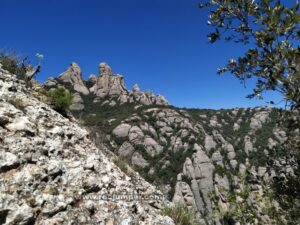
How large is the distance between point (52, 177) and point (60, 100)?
7.43 metres

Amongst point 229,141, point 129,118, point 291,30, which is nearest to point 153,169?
point 129,118

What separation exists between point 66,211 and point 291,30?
6958 millimetres

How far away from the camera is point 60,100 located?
14758 mm

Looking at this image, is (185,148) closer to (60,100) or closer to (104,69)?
(104,69)

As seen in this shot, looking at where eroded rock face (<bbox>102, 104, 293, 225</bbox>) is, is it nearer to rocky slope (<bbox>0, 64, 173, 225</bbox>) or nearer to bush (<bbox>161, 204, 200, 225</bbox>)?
bush (<bbox>161, 204, 200, 225</bbox>)

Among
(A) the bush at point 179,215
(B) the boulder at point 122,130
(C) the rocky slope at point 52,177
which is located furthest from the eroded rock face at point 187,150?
(C) the rocky slope at point 52,177

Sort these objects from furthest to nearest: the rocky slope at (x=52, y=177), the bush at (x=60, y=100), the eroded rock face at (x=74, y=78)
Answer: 1. the eroded rock face at (x=74, y=78)
2. the bush at (x=60, y=100)
3. the rocky slope at (x=52, y=177)

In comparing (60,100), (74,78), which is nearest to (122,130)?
(74,78)

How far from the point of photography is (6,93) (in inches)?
404

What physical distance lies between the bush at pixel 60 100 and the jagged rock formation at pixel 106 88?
129 metres

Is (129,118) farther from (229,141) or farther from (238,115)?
(238,115)

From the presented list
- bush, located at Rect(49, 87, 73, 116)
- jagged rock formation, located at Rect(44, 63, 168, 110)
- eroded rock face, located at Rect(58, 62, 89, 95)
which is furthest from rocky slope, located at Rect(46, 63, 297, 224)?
→ bush, located at Rect(49, 87, 73, 116)

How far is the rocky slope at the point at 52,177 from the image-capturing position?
6.92 metres

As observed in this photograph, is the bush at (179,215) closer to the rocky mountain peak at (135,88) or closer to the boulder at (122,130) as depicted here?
the boulder at (122,130)
